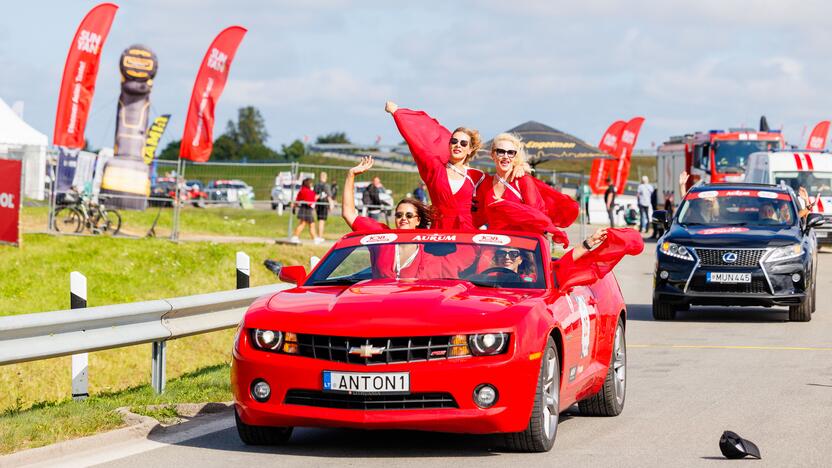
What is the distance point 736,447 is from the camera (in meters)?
7.99

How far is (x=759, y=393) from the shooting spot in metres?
11.4

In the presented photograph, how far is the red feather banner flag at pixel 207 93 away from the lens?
32906mm

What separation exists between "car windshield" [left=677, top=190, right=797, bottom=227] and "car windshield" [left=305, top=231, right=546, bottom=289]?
1104cm

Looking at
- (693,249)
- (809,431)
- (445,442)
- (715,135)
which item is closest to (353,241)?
(445,442)

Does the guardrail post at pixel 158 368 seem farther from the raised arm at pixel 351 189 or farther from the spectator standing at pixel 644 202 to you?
the spectator standing at pixel 644 202

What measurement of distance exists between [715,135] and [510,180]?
3420cm

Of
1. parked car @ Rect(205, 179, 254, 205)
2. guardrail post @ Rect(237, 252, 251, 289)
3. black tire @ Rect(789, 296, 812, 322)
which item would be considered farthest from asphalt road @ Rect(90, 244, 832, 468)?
parked car @ Rect(205, 179, 254, 205)

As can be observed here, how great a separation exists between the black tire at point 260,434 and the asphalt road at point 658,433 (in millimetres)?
67

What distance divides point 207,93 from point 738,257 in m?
17.5

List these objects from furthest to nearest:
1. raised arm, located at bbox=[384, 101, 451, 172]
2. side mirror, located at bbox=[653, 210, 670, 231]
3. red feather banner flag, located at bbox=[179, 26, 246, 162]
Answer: red feather banner flag, located at bbox=[179, 26, 246, 162]
side mirror, located at bbox=[653, 210, 670, 231]
raised arm, located at bbox=[384, 101, 451, 172]

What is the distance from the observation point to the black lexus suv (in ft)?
60.4

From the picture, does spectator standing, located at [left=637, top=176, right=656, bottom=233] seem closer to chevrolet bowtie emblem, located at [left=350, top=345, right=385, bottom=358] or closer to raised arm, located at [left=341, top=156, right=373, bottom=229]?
raised arm, located at [left=341, top=156, right=373, bottom=229]

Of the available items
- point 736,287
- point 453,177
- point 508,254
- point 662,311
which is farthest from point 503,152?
point 662,311

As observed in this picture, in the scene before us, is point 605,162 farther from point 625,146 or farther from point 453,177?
point 453,177
